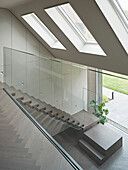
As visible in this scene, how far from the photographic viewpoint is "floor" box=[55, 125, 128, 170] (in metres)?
2.46

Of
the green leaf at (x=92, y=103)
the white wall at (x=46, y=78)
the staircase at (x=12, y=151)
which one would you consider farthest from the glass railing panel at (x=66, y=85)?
the staircase at (x=12, y=151)

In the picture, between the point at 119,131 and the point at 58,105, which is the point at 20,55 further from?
the point at 119,131

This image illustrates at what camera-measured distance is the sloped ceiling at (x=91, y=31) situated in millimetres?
2983

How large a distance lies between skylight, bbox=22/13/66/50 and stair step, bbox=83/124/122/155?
10.3 feet

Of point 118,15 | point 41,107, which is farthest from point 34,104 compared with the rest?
point 118,15

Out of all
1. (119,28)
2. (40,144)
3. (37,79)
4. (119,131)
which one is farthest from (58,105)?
(119,28)

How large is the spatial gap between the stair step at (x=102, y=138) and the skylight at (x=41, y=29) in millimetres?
3149

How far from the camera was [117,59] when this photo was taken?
3.75m

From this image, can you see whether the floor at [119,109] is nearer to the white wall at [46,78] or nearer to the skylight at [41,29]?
the white wall at [46,78]

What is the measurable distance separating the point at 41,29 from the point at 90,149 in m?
4.01

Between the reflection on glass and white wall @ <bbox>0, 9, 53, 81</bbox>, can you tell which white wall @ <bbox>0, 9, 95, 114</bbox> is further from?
the reflection on glass

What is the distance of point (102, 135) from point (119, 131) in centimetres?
35

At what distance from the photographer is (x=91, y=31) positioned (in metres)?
3.45

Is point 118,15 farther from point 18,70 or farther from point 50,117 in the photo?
point 18,70
